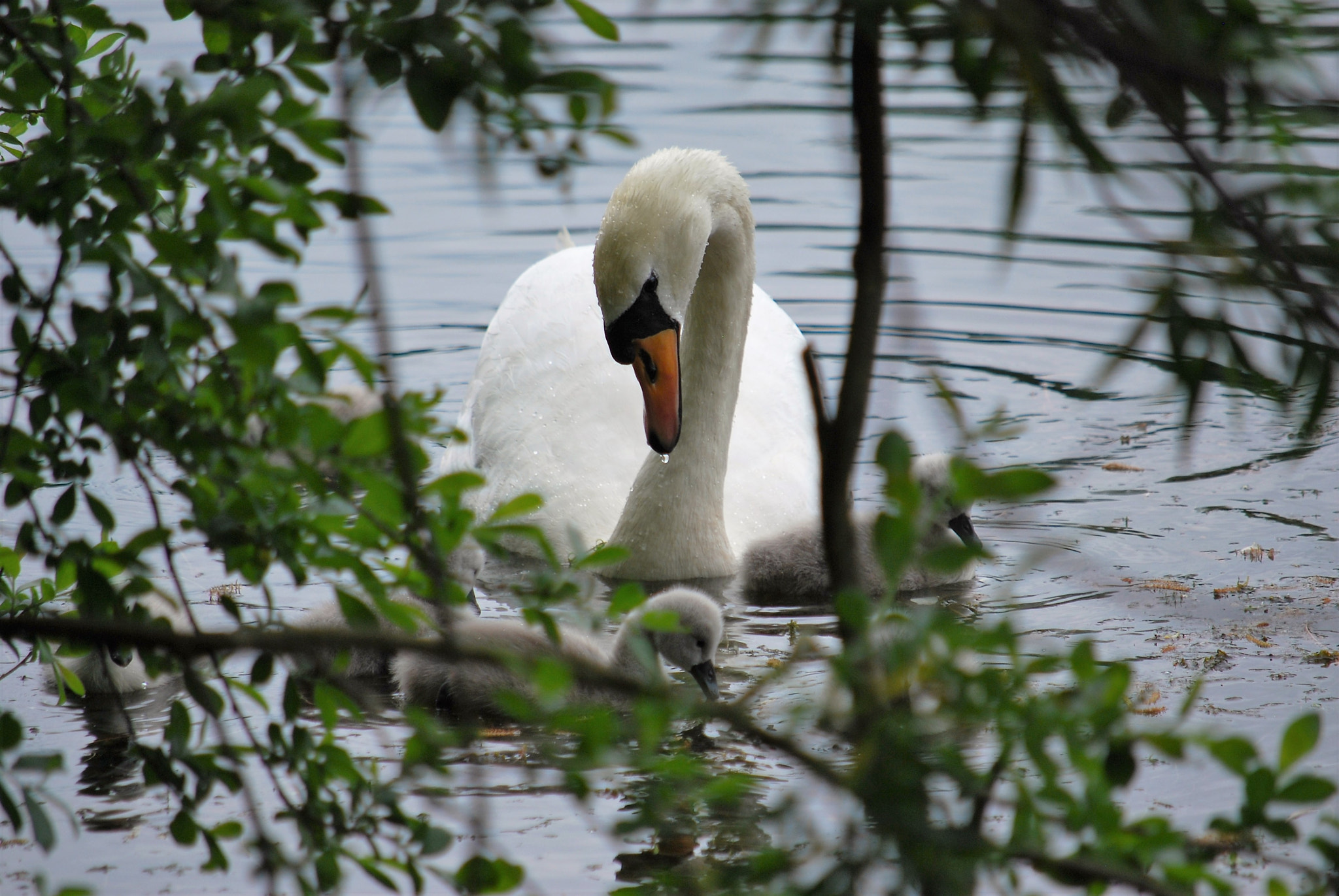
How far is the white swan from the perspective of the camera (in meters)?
4.62

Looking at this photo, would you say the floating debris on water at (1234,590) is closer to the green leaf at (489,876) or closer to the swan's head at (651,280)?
the swan's head at (651,280)

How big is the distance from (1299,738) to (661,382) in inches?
129

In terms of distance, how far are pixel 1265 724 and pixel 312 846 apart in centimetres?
276

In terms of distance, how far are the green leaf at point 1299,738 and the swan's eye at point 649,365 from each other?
325 centimetres

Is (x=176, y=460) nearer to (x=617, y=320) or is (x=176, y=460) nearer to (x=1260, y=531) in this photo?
(x=617, y=320)

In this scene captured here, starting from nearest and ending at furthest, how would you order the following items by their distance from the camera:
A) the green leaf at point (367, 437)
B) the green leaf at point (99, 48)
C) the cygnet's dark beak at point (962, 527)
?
the green leaf at point (367, 437), the green leaf at point (99, 48), the cygnet's dark beak at point (962, 527)

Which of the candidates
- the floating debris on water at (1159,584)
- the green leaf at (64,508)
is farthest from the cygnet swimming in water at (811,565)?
the green leaf at (64,508)

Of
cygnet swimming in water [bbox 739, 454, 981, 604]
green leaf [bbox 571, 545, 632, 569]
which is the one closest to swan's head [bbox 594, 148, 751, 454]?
cygnet swimming in water [bbox 739, 454, 981, 604]

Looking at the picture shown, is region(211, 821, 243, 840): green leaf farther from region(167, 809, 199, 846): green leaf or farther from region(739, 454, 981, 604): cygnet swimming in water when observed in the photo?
region(739, 454, 981, 604): cygnet swimming in water

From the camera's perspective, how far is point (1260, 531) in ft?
17.9

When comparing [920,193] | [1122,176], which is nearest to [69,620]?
[1122,176]

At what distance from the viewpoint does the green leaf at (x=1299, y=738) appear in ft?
4.63

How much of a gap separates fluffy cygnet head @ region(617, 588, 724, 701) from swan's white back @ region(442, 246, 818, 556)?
130cm

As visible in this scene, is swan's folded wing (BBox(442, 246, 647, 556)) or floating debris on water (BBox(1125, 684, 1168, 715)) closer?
floating debris on water (BBox(1125, 684, 1168, 715))
